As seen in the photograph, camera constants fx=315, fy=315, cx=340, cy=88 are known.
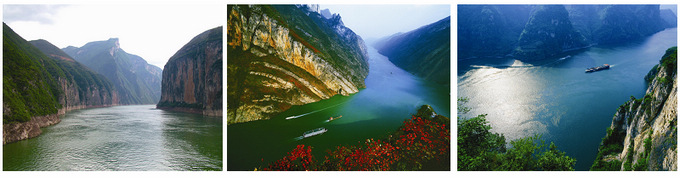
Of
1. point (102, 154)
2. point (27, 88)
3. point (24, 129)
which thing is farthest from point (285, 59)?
point (27, 88)

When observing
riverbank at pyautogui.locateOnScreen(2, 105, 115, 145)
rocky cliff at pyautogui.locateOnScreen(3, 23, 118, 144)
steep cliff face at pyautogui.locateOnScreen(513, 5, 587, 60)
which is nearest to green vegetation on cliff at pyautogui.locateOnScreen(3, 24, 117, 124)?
rocky cliff at pyautogui.locateOnScreen(3, 23, 118, 144)

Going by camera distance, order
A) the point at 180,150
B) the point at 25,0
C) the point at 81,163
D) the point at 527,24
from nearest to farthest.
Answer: the point at 25,0 → the point at 527,24 → the point at 81,163 → the point at 180,150

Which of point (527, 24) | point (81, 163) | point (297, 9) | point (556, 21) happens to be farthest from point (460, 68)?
point (81, 163)

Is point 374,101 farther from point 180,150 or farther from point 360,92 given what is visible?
point 180,150

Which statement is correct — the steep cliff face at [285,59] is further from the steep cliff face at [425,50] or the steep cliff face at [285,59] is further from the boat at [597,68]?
the boat at [597,68]

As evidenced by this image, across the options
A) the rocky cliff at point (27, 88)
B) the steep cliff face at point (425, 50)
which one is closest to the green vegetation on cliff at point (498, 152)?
the steep cliff face at point (425, 50)

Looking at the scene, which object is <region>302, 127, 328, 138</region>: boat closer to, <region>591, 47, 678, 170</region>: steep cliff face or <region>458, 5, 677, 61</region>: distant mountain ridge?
<region>458, 5, 677, 61</region>: distant mountain ridge
